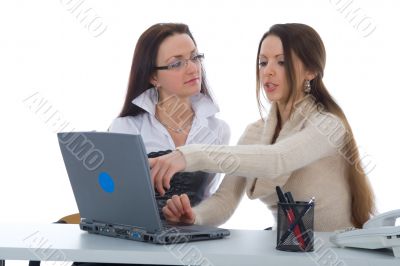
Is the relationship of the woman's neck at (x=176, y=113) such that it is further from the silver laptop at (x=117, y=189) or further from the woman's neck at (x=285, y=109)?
the silver laptop at (x=117, y=189)

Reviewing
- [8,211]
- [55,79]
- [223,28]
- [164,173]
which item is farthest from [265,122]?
[8,211]

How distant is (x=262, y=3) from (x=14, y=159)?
1.61 m

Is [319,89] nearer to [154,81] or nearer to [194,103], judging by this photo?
[194,103]

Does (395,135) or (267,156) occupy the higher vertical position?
(267,156)

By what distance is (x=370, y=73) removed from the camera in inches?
127

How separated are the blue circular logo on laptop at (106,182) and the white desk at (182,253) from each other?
0.42ft

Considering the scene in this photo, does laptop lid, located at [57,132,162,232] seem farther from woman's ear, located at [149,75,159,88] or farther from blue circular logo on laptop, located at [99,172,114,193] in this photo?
woman's ear, located at [149,75,159,88]

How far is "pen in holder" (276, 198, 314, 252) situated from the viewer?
1.40 m

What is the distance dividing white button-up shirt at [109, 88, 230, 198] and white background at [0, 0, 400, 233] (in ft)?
2.32

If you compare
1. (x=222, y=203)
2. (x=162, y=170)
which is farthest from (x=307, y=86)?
(x=162, y=170)

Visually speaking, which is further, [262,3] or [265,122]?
[262,3]

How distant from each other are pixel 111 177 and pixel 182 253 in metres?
0.29

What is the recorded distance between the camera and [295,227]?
1.41 metres

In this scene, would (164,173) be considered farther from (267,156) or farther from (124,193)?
(267,156)
